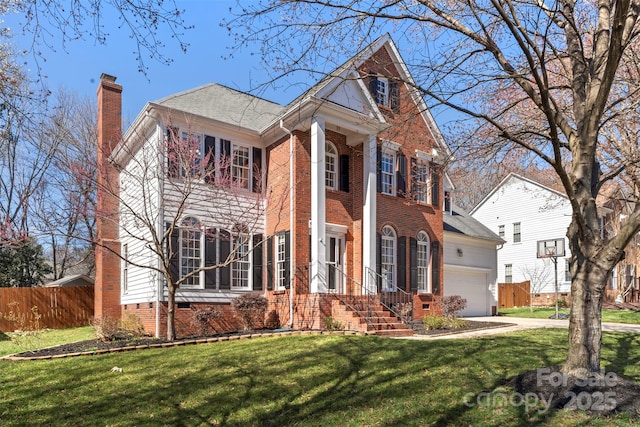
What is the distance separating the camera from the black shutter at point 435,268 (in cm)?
1722

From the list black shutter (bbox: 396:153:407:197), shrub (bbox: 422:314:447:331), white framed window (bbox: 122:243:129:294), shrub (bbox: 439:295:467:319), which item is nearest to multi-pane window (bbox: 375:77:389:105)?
black shutter (bbox: 396:153:407:197)

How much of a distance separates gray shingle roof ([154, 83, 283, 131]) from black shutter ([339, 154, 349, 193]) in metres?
2.93

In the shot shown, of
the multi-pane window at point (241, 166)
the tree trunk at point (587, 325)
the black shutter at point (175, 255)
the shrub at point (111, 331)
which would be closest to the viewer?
the tree trunk at point (587, 325)

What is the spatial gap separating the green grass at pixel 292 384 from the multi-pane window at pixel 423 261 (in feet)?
24.3

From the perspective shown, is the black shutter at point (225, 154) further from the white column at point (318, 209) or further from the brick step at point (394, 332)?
the brick step at point (394, 332)

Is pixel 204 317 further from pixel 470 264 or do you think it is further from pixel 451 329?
pixel 470 264

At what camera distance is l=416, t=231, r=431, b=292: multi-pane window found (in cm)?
1706

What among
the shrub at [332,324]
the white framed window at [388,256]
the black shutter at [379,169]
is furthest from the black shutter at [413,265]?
the shrub at [332,324]

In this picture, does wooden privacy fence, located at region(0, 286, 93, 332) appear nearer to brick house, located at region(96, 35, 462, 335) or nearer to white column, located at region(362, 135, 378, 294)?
brick house, located at region(96, 35, 462, 335)

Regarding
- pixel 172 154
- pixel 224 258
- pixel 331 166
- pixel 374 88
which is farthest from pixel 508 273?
pixel 172 154

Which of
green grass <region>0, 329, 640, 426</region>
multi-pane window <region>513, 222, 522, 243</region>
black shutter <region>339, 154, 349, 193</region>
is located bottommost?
green grass <region>0, 329, 640, 426</region>

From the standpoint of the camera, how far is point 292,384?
22.2 ft

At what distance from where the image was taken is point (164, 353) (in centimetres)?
909

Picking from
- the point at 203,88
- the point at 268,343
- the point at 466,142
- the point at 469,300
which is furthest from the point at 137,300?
the point at 469,300
